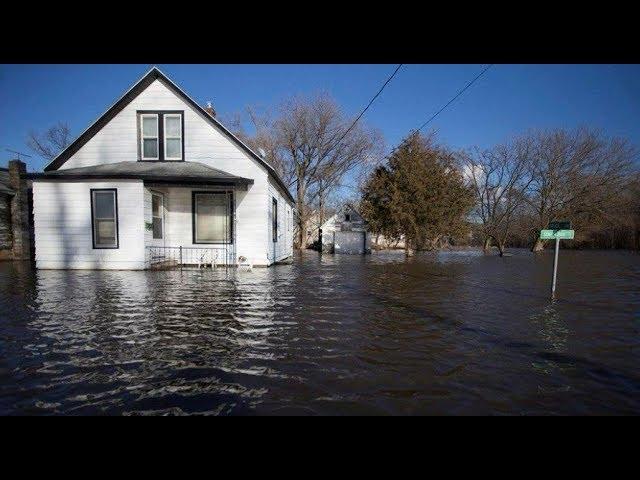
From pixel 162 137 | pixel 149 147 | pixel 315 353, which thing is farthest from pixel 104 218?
pixel 315 353

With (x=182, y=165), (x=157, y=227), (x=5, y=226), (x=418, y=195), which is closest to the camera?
(x=157, y=227)

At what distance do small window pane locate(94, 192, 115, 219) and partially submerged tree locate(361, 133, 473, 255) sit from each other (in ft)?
44.2

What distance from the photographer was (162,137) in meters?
13.2

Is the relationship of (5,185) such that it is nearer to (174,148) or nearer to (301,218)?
(174,148)

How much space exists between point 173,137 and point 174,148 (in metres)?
0.42

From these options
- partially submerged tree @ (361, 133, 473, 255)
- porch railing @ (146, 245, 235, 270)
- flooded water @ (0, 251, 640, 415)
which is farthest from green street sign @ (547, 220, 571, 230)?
partially submerged tree @ (361, 133, 473, 255)

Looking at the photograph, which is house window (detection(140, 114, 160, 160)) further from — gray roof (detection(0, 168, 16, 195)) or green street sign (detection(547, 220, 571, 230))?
green street sign (detection(547, 220, 571, 230))
